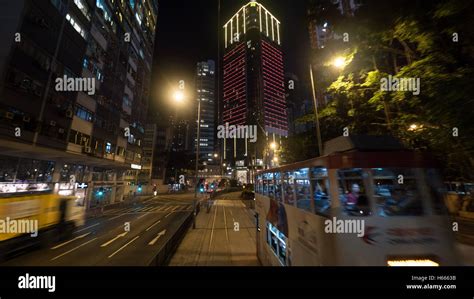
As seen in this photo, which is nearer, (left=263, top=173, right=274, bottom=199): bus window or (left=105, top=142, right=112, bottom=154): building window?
(left=263, top=173, right=274, bottom=199): bus window

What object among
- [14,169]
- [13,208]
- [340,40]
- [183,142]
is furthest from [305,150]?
[183,142]

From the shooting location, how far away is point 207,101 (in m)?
172

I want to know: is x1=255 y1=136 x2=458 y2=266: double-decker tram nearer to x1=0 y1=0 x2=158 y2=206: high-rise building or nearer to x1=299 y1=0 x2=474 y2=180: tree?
x1=299 y1=0 x2=474 y2=180: tree

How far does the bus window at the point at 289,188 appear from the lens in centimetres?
695

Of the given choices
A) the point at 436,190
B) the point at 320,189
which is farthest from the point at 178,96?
the point at 436,190

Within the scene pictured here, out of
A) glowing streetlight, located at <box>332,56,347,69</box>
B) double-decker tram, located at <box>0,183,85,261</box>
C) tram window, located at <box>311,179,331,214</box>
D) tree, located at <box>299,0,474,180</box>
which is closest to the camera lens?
tram window, located at <box>311,179,331,214</box>

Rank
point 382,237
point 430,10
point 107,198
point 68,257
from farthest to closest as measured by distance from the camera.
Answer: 1. point 107,198
2. point 68,257
3. point 430,10
4. point 382,237

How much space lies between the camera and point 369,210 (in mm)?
4414

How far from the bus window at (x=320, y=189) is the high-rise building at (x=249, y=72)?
90.7m

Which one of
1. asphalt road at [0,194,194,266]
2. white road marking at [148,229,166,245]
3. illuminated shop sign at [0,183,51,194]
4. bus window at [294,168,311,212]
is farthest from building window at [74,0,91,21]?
bus window at [294,168,311,212]

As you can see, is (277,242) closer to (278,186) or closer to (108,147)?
(278,186)

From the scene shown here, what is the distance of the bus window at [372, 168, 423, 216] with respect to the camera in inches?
174

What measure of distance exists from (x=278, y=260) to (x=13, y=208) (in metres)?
14.2
